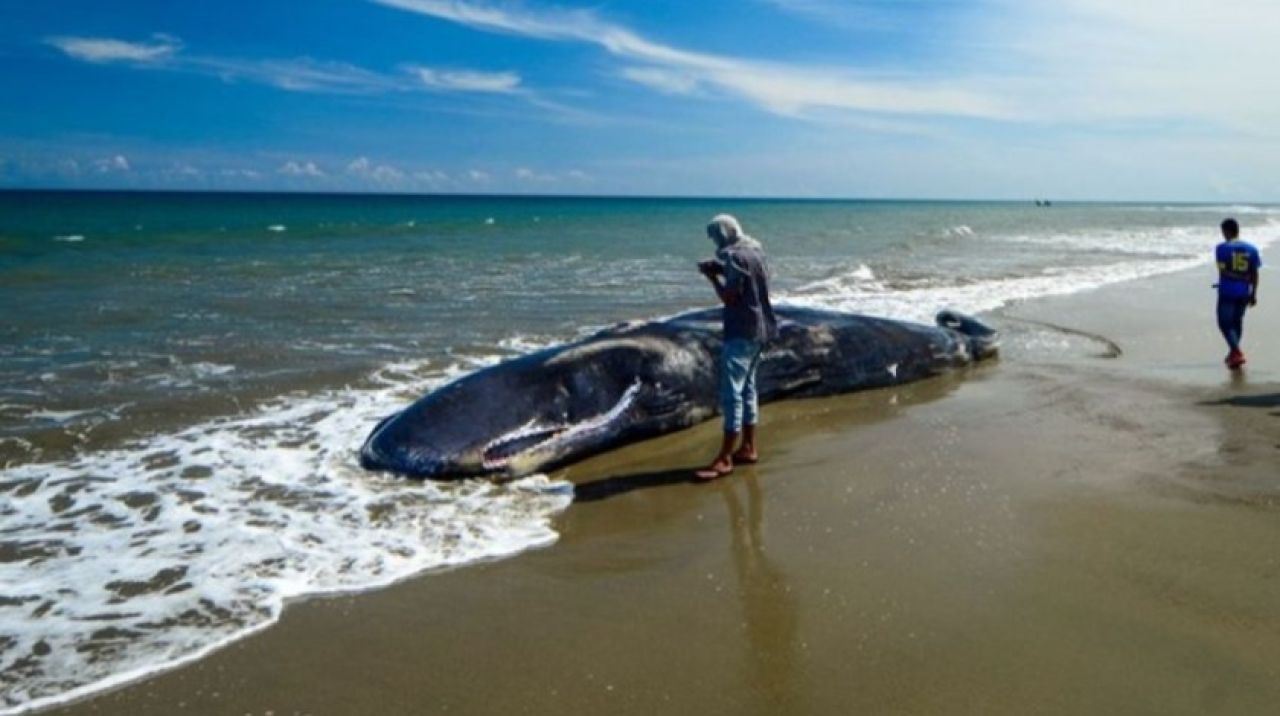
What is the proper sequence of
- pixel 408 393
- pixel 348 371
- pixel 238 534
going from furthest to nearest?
1. pixel 348 371
2. pixel 408 393
3. pixel 238 534

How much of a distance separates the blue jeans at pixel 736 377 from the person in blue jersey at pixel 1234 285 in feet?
20.7

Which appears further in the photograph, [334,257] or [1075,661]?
[334,257]

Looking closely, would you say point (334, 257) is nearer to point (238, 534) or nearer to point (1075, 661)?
point (238, 534)

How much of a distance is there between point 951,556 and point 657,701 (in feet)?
6.64

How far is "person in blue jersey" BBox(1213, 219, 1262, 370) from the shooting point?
395 inches

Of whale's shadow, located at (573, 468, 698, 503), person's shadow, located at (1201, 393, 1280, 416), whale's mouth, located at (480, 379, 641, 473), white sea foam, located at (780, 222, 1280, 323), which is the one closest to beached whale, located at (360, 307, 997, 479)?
whale's mouth, located at (480, 379, 641, 473)

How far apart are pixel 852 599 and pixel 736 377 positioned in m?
2.64

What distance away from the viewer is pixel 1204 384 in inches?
346

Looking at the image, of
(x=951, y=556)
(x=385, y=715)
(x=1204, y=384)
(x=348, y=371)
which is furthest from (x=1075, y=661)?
(x=348, y=371)

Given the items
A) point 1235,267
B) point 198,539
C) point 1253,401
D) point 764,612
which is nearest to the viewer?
point 764,612

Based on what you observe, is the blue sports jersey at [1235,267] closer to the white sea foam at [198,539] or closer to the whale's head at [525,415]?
the whale's head at [525,415]

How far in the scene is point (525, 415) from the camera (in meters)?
6.79

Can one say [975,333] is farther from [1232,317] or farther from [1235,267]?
[1235,267]

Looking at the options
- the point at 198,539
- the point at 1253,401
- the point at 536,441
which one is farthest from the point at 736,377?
the point at 1253,401
